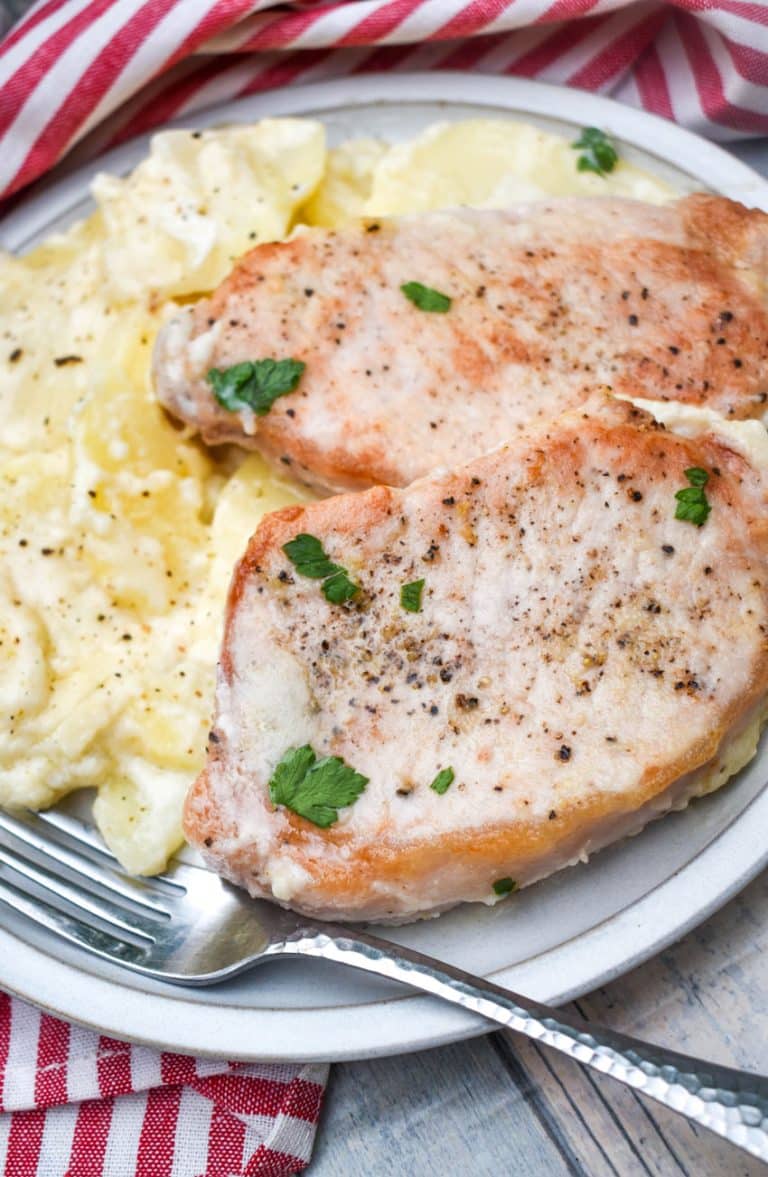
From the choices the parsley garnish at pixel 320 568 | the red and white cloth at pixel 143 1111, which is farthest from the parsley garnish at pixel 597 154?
the red and white cloth at pixel 143 1111

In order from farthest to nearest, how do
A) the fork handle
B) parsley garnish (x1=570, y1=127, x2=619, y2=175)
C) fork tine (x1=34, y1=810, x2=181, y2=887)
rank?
parsley garnish (x1=570, y1=127, x2=619, y2=175) < fork tine (x1=34, y1=810, x2=181, y2=887) < the fork handle

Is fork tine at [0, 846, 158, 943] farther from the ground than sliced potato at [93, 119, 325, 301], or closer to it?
closer to it

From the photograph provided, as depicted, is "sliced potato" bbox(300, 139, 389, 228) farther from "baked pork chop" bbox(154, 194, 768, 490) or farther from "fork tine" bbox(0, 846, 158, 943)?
"fork tine" bbox(0, 846, 158, 943)

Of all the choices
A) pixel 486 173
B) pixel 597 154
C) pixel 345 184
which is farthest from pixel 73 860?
pixel 597 154

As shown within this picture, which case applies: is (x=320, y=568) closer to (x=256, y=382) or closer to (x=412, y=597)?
(x=412, y=597)

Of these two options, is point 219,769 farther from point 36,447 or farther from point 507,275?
point 507,275

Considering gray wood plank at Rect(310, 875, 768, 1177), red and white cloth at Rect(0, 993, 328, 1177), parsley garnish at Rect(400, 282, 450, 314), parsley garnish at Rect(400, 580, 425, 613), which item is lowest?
gray wood plank at Rect(310, 875, 768, 1177)

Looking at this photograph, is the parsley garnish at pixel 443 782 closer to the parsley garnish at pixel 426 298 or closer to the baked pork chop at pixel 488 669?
the baked pork chop at pixel 488 669

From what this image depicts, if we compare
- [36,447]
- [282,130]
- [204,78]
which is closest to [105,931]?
[36,447]

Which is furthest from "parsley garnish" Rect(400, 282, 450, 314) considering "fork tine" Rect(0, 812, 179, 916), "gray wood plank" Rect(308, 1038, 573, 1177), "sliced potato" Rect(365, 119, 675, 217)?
"gray wood plank" Rect(308, 1038, 573, 1177)

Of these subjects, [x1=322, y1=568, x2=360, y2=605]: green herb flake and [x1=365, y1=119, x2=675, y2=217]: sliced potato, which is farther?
[x1=365, y1=119, x2=675, y2=217]: sliced potato
